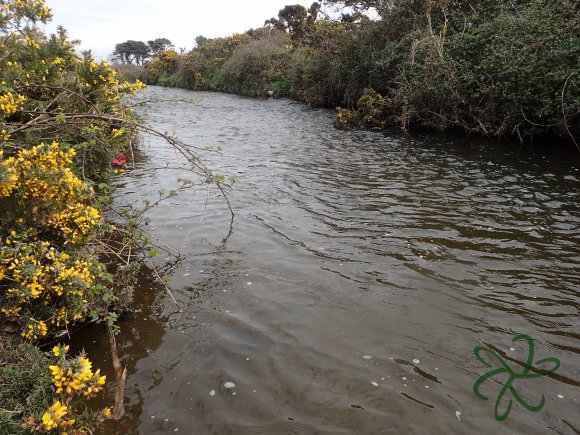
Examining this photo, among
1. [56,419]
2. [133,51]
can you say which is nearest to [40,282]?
[56,419]

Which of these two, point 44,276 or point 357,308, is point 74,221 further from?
point 357,308

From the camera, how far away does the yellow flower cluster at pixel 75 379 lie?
2574 millimetres

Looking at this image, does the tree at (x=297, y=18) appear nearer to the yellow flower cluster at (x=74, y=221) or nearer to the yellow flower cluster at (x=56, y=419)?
the yellow flower cluster at (x=74, y=221)

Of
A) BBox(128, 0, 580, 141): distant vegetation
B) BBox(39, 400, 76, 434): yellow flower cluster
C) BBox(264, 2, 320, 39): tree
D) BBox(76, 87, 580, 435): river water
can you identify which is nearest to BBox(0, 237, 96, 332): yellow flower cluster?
BBox(76, 87, 580, 435): river water

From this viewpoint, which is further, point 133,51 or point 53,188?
point 133,51

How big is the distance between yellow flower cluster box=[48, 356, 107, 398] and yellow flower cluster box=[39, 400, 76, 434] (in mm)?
128

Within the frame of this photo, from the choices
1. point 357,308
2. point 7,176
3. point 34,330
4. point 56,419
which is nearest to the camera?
point 56,419

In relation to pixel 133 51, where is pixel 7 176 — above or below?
below

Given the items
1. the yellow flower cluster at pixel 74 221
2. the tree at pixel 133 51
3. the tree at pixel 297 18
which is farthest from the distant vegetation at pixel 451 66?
the tree at pixel 133 51

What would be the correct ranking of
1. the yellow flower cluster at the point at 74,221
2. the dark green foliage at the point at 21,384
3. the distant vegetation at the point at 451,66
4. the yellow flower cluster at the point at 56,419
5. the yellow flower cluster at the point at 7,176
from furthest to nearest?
the distant vegetation at the point at 451,66, the yellow flower cluster at the point at 74,221, the yellow flower cluster at the point at 7,176, the dark green foliage at the point at 21,384, the yellow flower cluster at the point at 56,419

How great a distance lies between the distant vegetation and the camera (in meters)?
10.8
